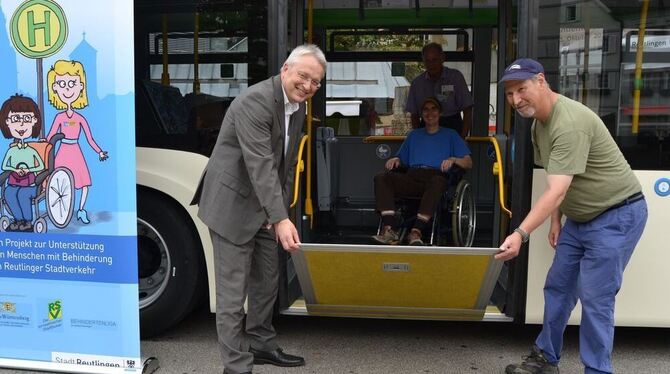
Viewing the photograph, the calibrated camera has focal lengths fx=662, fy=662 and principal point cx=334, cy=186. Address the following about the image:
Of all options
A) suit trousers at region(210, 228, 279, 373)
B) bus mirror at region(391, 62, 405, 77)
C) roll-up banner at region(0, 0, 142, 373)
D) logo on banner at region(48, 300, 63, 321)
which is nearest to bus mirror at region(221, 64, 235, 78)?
roll-up banner at region(0, 0, 142, 373)

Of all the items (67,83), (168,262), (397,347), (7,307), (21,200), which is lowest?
(397,347)

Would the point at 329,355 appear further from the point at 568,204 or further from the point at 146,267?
the point at 568,204

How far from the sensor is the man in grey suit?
3121 millimetres

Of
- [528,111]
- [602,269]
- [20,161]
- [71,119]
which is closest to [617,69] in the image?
[528,111]

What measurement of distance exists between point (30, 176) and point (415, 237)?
266 cm

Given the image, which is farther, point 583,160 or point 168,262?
point 168,262

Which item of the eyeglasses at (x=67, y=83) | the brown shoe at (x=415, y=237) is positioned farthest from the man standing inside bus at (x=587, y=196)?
the eyeglasses at (x=67, y=83)

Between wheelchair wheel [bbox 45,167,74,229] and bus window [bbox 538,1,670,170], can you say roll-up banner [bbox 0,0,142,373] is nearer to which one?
wheelchair wheel [bbox 45,167,74,229]

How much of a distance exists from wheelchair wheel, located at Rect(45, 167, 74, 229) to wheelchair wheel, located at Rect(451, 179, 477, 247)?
2.62 m

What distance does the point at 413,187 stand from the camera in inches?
206

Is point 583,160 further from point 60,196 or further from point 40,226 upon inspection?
point 40,226

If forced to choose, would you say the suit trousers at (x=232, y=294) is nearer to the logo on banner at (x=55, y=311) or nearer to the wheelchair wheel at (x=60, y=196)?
the wheelchair wheel at (x=60, y=196)

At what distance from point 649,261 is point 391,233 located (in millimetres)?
1836

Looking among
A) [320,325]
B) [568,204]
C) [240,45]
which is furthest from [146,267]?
[568,204]
